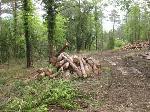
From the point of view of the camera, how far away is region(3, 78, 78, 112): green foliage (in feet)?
38.2

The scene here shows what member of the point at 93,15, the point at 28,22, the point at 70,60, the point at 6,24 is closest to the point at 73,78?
the point at 70,60

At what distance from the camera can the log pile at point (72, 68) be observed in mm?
17278

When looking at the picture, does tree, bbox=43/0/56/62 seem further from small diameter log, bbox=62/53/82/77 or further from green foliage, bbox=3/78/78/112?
green foliage, bbox=3/78/78/112

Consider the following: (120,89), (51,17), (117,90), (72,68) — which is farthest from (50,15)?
(117,90)

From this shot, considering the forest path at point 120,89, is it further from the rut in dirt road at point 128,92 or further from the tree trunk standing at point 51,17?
the tree trunk standing at point 51,17

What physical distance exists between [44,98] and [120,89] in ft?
13.2

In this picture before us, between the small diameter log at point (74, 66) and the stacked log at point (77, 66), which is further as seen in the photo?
the stacked log at point (77, 66)

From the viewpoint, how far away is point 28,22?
105ft

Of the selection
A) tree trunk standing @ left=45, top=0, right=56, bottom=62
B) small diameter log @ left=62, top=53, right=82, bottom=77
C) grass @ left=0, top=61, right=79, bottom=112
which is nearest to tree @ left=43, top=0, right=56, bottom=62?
tree trunk standing @ left=45, top=0, right=56, bottom=62

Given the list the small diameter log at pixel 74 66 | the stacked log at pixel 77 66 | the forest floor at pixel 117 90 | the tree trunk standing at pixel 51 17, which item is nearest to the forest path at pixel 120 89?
the forest floor at pixel 117 90

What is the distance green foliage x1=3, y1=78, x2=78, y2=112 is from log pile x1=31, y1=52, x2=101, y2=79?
2307mm

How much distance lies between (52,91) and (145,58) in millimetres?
13598

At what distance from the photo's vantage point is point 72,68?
17781 millimetres

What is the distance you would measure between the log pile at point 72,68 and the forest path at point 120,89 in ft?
2.17
